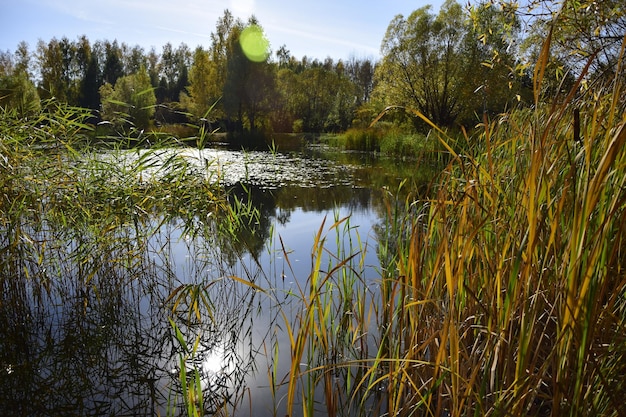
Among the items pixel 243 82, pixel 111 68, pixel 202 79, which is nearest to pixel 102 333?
pixel 243 82

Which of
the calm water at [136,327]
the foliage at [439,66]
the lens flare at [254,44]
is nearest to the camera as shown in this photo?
the calm water at [136,327]

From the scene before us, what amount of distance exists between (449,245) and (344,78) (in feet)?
110

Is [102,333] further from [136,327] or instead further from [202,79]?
[202,79]

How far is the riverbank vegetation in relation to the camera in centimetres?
117

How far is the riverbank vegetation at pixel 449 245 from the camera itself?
117cm

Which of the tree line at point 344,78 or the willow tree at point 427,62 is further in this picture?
the willow tree at point 427,62

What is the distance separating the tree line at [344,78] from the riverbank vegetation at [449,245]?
136 millimetres

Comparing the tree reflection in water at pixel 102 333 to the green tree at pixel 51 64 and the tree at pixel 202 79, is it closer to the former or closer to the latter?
the tree at pixel 202 79

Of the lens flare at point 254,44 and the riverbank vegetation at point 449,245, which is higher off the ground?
the lens flare at point 254,44

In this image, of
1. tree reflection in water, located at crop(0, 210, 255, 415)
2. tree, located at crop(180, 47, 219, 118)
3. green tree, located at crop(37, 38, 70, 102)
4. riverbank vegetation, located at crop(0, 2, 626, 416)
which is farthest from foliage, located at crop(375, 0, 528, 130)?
green tree, located at crop(37, 38, 70, 102)

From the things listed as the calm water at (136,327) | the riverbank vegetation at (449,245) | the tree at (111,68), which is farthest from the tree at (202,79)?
the calm water at (136,327)

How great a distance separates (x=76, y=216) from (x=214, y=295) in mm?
1199

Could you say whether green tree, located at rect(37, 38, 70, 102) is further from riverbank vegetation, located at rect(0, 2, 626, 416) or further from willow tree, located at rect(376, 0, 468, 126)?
riverbank vegetation, located at rect(0, 2, 626, 416)

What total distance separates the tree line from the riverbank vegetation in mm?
136
